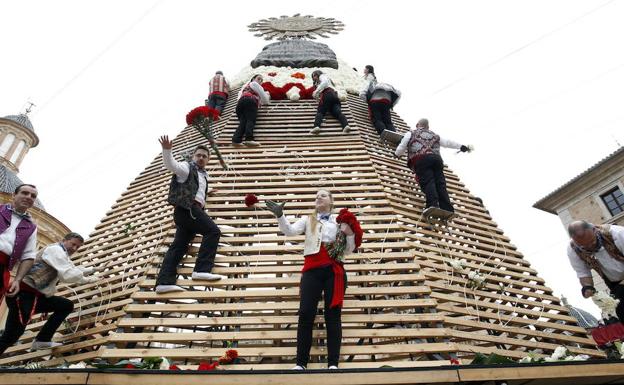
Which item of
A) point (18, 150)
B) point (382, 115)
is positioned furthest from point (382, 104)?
point (18, 150)

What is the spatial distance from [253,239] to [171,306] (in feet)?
3.86

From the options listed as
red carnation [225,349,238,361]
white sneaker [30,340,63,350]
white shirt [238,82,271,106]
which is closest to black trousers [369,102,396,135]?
white shirt [238,82,271,106]

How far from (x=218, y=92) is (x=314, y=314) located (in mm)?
6690

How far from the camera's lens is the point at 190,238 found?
14.1 ft

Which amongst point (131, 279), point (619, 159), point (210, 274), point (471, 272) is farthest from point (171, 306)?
point (619, 159)

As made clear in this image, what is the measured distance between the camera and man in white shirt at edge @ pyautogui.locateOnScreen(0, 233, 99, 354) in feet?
11.3

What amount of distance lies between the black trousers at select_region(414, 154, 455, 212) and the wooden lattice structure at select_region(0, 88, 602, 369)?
289mm

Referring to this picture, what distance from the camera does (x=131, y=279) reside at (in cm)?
457

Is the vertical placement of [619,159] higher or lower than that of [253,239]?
higher

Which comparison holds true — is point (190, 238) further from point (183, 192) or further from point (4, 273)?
point (4, 273)

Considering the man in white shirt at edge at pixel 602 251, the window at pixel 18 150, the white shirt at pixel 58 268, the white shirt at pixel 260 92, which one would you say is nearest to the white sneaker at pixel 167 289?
the white shirt at pixel 58 268

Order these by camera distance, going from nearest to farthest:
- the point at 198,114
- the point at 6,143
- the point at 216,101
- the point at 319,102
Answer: the point at 198,114, the point at 319,102, the point at 216,101, the point at 6,143

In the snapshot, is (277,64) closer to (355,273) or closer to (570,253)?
(355,273)

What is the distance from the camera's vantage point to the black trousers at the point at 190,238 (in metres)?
4.17
